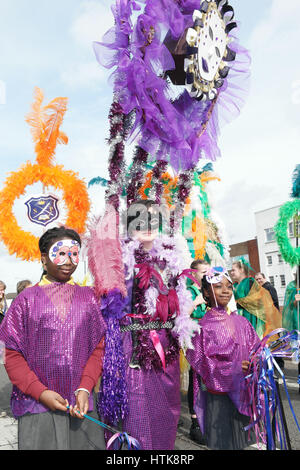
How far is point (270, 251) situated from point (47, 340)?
2979cm

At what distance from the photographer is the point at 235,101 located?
121 inches

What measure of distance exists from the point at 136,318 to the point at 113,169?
3.03 ft

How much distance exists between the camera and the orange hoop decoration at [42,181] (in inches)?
130

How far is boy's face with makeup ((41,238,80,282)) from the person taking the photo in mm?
2070

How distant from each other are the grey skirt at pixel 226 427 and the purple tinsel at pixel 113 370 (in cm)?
58

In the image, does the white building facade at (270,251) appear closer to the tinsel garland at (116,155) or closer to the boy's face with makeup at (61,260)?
the tinsel garland at (116,155)

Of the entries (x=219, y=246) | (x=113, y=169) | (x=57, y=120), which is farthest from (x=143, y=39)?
(x=219, y=246)

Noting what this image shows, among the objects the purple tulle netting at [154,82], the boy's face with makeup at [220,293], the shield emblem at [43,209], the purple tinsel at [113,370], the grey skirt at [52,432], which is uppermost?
the purple tulle netting at [154,82]

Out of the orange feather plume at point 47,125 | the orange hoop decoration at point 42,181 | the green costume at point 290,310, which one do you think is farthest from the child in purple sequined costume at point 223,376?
the green costume at point 290,310

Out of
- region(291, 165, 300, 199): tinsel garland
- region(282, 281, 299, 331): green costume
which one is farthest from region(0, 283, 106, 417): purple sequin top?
region(291, 165, 300, 199): tinsel garland

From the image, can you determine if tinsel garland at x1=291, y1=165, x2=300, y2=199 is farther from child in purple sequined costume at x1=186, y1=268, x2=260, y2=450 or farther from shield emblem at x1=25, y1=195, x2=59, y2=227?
shield emblem at x1=25, y1=195, x2=59, y2=227

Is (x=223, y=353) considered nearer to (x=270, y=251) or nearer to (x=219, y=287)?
(x=219, y=287)
